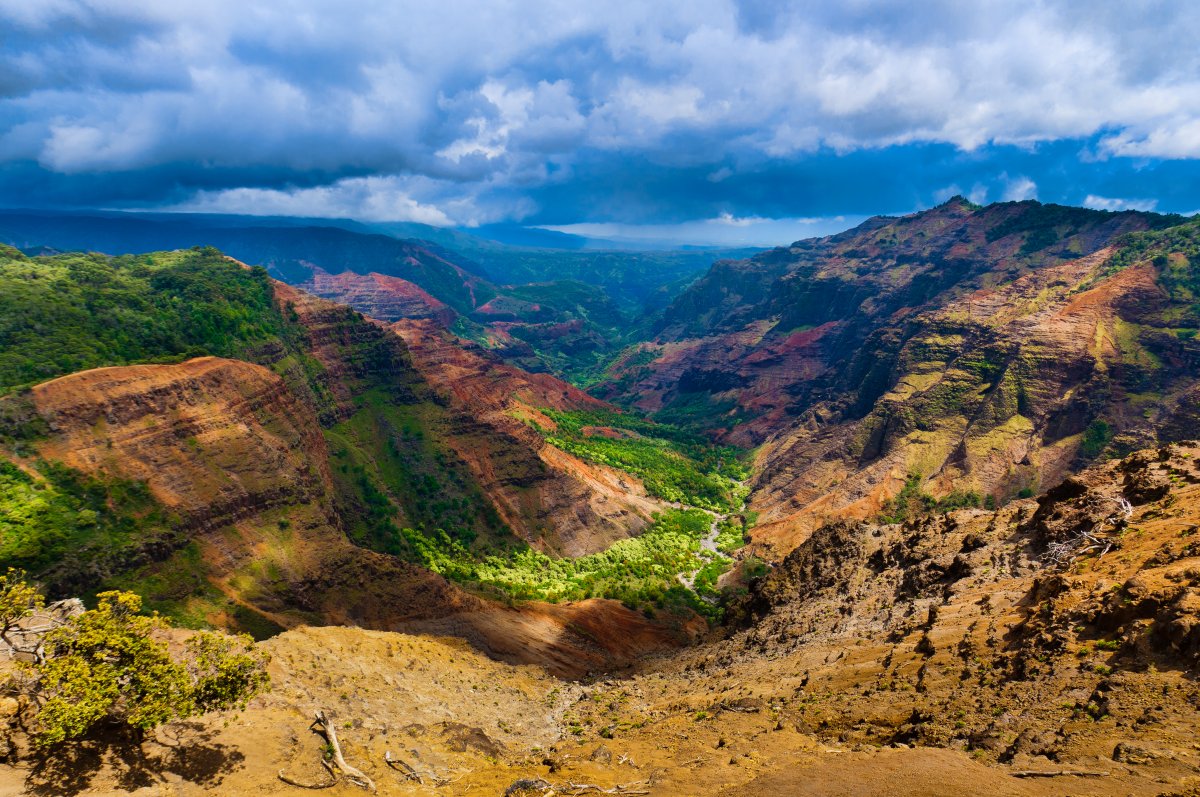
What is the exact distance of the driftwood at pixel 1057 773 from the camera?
67.1 ft

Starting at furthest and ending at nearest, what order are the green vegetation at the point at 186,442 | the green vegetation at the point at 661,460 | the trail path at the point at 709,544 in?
the green vegetation at the point at 661,460 < the trail path at the point at 709,544 < the green vegetation at the point at 186,442

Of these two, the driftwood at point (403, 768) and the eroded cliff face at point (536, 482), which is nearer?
the driftwood at point (403, 768)

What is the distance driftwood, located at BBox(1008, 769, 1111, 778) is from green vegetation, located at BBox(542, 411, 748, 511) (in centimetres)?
11634

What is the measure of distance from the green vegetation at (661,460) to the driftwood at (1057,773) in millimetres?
116338

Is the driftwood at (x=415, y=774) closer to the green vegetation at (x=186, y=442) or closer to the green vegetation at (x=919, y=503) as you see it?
the green vegetation at (x=186, y=442)

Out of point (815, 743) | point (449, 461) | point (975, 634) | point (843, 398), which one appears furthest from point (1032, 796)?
point (843, 398)

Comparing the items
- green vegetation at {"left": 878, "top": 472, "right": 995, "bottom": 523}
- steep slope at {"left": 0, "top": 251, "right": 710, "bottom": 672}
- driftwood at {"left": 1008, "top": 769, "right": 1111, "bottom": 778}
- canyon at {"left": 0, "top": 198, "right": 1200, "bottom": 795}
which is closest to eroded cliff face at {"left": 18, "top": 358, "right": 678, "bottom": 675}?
steep slope at {"left": 0, "top": 251, "right": 710, "bottom": 672}

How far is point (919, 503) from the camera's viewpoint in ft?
380

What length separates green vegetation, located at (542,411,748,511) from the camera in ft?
486

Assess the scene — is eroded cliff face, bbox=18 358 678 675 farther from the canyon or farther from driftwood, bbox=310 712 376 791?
driftwood, bbox=310 712 376 791

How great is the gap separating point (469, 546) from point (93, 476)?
50445 mm

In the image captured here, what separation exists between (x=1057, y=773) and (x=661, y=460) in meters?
148

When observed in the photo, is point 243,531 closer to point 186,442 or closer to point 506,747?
point 186,442

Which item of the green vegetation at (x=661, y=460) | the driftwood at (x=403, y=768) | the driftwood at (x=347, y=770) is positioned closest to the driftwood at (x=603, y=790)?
the driftwood at (x=403, y=768)
